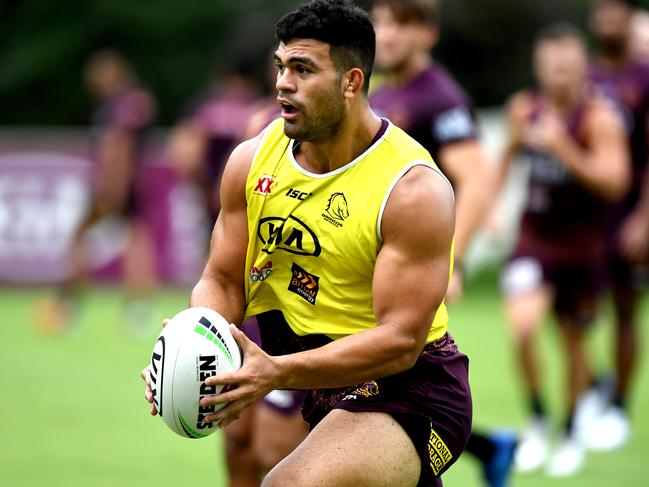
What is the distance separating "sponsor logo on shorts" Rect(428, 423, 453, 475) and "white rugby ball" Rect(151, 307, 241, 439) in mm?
778

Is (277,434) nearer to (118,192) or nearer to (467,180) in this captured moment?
(467,180)

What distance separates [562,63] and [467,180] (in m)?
2.31

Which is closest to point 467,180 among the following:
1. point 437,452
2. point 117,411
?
point 437,452

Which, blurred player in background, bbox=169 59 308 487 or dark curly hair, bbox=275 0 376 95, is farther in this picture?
blurred player in background, bbox=169 59 308 487

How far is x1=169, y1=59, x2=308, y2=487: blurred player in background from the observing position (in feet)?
19.8

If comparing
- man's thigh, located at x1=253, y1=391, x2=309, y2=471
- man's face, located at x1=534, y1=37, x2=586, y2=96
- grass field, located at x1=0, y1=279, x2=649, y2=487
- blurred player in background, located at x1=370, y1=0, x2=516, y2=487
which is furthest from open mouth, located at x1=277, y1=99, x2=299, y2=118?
man's face, located at x1=534, y1=37, x2=586, y2=96

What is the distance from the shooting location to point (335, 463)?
14.5 feet

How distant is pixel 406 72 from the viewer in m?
7.19

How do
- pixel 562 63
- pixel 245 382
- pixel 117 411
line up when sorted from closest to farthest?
pixel 245 382 → pixel 562 63 → pixel 117 411

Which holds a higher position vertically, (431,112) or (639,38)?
(639,38)

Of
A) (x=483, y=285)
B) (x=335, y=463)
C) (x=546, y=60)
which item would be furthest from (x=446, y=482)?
(x=483, y=285)

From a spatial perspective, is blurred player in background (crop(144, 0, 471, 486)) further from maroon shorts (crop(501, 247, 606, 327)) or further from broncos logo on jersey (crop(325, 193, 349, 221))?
maroon shorts (crop(501, 247, 606, 327))

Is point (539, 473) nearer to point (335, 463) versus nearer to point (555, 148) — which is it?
point (555, 148)

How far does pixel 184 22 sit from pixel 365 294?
817 inches
